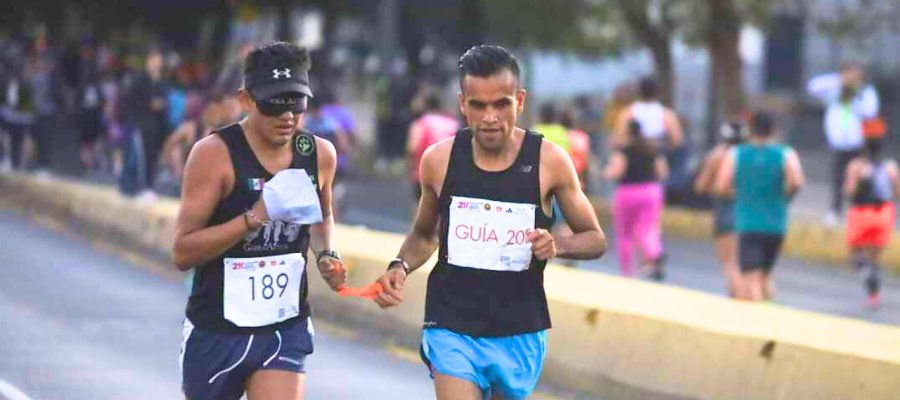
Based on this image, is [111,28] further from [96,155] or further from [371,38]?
[96,155]

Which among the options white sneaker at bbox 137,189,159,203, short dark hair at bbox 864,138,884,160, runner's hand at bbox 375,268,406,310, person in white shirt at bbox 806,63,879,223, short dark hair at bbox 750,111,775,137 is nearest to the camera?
runner's hand at bbox 375,268,406,310

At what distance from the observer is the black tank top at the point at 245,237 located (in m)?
6.55

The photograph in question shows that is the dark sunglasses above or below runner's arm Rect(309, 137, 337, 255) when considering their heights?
above

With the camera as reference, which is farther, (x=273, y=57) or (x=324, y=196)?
(x=324, y=196)

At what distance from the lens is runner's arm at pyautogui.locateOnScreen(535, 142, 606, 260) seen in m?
6.86

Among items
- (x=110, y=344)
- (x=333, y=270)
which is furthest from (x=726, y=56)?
(x=333, y=270)

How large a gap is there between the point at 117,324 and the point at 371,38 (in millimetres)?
45357

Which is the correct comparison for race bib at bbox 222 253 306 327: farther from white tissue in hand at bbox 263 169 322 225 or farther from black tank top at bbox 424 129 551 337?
black tank top at bbox 424 129 551 337

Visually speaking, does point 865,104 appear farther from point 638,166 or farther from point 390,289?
point 390,289

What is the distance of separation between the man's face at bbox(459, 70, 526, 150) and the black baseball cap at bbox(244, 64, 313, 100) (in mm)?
529

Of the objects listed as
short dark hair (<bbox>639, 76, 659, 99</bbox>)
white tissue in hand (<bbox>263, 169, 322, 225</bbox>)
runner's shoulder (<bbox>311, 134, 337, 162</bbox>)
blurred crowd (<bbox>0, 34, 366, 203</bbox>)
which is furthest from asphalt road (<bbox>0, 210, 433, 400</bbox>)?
short dark hair (<bbox>639, 76, 659, 99</bbox>)

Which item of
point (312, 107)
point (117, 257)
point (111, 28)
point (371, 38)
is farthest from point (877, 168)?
point (371, 38)

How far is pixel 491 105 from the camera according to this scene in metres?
6.70

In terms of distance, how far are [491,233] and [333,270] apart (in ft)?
1.72
